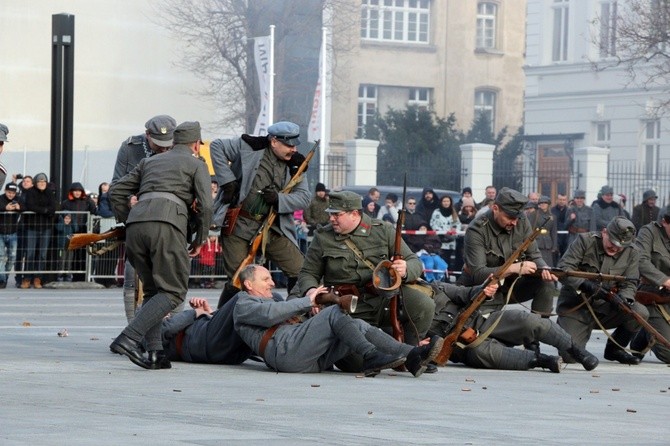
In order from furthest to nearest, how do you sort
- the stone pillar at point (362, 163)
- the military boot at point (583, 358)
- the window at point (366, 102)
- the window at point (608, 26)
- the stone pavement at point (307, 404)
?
the window at point (366, 102), the window at point (608, 26), the stone pillar at point (362, 163), the military boot at point (583, 358), the stone pavement at point (307, 404)

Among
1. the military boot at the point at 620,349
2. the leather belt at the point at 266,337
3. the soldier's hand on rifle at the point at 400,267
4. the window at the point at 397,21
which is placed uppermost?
the window at the point at 397,21

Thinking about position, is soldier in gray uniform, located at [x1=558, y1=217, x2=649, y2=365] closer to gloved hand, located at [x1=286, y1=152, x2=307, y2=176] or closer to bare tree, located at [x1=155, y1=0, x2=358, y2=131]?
gloved hand, located at [x1=286, y1=152, x2=307, y2=176]

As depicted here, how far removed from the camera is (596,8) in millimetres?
50969

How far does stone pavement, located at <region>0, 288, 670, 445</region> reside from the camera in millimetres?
7848

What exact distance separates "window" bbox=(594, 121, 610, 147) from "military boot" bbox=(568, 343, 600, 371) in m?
39.6

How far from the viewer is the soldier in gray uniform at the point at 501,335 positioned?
494 inches

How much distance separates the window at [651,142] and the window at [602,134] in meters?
1.87

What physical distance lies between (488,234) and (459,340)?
3.81ft

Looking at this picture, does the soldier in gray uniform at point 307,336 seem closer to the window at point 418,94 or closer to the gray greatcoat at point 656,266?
the gray greatcoat at point 656,266

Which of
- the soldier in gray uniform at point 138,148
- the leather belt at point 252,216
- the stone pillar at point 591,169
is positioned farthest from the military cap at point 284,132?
the stone pillar at point 591,169

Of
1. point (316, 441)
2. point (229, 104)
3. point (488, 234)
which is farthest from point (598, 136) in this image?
point (316, 441)

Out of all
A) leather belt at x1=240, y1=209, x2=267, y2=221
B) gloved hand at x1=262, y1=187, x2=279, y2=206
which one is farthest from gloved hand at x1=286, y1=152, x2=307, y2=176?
leather belt at x1=240, y1=209, x2=267, y2=221

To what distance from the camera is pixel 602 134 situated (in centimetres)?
5228

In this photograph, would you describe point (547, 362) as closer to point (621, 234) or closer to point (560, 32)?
point (621, 234)
